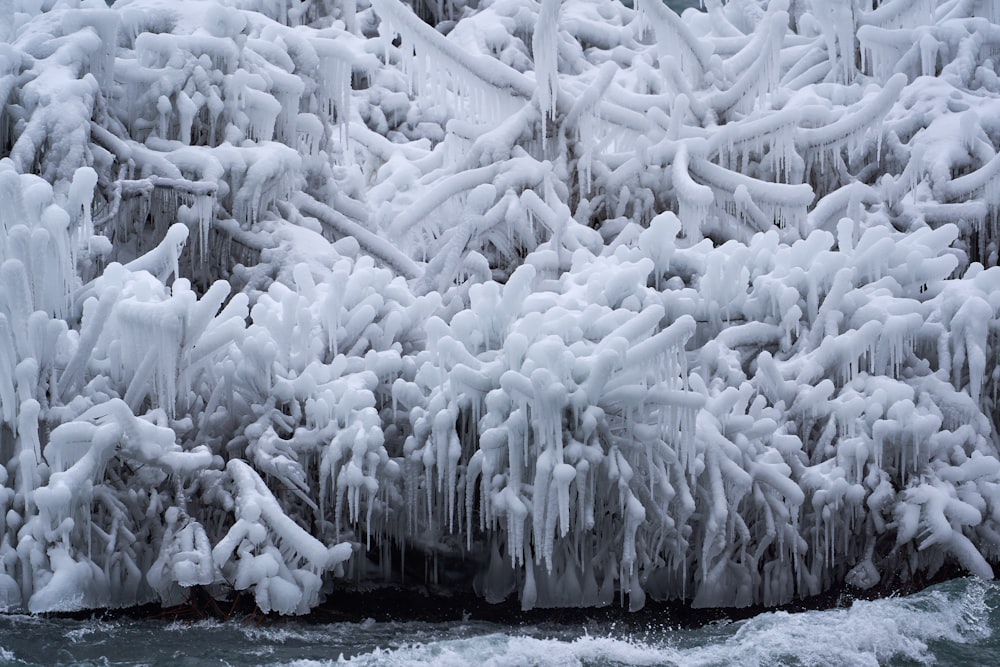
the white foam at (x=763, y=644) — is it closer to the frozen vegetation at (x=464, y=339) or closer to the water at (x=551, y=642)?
the water at (x=551, y=642)

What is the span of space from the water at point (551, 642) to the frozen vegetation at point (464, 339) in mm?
280

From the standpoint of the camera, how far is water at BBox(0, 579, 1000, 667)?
6305mm

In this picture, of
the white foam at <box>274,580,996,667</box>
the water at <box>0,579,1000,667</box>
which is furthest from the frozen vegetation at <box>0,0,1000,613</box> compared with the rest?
the white foam at <box>274,580,996,667</box>

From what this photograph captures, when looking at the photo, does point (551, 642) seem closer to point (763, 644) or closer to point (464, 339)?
point (763, 644)

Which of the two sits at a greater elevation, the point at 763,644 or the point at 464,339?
the point at 464,339

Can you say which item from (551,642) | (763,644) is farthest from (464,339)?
(763,644)

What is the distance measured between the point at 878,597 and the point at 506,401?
2.35m

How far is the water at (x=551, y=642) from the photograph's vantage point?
630 centimetres

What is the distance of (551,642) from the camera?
21.4ft

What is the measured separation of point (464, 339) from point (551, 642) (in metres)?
1.96

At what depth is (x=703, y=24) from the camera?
1378cm

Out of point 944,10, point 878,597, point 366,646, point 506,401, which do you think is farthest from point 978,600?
point 944,10

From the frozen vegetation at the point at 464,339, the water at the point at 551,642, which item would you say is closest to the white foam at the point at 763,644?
the water at the point at 551,642

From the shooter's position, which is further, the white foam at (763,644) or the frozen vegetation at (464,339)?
the frozen vegetation at (464,339)
